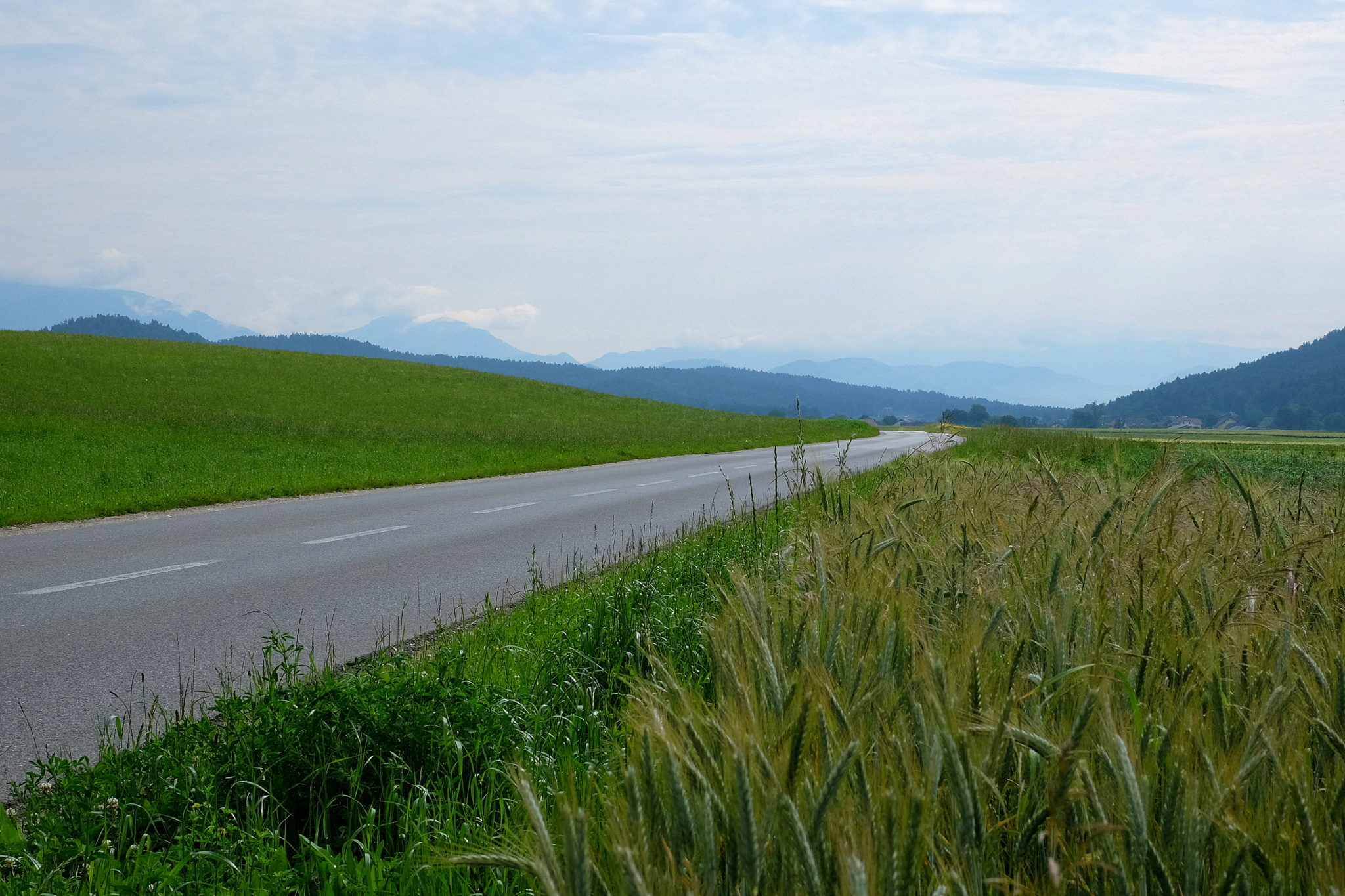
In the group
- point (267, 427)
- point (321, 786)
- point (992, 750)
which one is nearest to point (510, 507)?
point (321, 786)

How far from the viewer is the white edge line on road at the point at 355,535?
11.1 meters

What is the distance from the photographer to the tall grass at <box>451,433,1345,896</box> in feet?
4.60

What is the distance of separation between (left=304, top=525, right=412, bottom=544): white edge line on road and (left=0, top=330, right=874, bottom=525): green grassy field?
4572 millimetres

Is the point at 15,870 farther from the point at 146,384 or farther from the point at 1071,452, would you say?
the point at 146,384

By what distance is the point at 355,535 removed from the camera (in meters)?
11.7

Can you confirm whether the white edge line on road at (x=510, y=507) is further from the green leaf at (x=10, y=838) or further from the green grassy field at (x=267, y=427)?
the green leaf at (x=10, y=838)

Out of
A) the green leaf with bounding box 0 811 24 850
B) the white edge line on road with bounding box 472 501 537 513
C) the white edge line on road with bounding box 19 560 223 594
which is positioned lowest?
the green leaf with bounding box 0 811 24 850

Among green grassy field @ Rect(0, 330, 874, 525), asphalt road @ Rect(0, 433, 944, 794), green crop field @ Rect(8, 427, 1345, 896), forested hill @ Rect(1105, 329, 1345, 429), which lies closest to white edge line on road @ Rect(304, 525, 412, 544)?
asphalt road @ Rect(0, 433, 944, 794)

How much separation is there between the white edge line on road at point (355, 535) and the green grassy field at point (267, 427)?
4.57 m

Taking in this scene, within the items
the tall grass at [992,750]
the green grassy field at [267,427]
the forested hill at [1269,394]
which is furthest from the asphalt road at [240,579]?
the forested hill at [1269,394]

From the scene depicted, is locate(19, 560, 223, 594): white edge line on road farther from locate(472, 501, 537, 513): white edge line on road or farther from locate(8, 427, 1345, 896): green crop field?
locate(472, 501, 537, 513): white edge line on road

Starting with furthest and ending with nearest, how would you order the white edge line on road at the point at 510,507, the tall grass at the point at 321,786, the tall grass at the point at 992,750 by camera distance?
the white edge line on road at the point at 510,507 → the tall grass at the point at 321,786 → the tall grass at the point at 992,750

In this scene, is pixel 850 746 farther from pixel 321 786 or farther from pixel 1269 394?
pixel 1269 394

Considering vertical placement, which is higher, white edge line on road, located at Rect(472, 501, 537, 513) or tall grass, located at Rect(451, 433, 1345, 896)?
tall grass, located at Rect(451, 433, 1345, 896)
